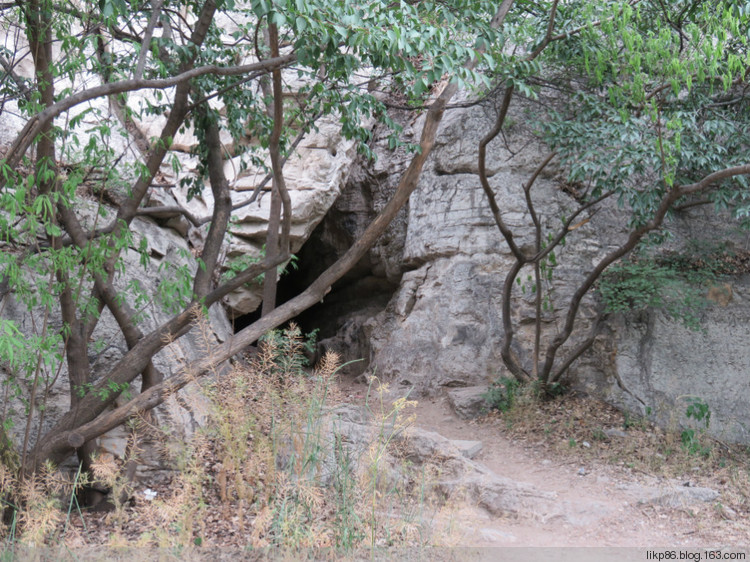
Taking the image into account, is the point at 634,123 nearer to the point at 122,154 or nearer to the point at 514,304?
the point at 514,304

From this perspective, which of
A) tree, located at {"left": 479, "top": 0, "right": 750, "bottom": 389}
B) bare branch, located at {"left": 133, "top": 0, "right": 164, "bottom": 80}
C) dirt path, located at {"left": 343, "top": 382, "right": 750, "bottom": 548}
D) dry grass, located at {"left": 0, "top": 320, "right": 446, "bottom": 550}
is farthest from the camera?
tree, located at {"left": 479, "top": 0, "right": 750, "bottom": 389}

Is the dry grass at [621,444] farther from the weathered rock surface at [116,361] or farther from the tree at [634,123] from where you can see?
the weathered rock surface at [116,361]

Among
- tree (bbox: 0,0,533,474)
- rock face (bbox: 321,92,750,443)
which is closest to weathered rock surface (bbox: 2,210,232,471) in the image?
tree (bbox: 0,0,533,474)

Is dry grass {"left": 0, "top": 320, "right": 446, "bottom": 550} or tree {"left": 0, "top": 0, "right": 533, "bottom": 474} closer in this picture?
dry grass {"left": 0, "top": 320, "right": 446, "bottom": 550}

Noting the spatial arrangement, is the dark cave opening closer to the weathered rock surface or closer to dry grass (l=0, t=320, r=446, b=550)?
the weathered rock surface

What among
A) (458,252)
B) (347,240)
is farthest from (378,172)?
(458,252)

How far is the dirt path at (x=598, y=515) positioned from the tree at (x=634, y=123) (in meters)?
1.77

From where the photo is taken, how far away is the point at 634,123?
6.69 metres

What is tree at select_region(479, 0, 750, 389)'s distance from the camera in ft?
18.4

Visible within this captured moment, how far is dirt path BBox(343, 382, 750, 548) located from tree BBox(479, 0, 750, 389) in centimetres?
177

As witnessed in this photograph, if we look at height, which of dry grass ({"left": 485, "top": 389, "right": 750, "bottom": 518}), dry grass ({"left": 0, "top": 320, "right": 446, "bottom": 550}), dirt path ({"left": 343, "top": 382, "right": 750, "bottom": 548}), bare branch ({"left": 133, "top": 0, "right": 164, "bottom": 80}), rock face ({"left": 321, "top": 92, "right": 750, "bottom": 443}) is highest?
bare branch ({"left": 133, "top": 0, "right": 164, "bottom": 80})

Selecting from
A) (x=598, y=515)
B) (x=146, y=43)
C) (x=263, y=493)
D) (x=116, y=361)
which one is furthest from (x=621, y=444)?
(x=146, y=43)

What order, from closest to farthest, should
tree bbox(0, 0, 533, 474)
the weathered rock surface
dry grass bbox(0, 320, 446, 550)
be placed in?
dry grass bbox(0, 320, 446, 550) → tree bbox(0, 0, 533, 474) → the weathered rock surface

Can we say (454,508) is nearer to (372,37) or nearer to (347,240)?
(372,37)
